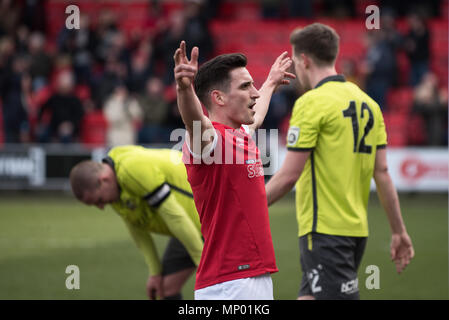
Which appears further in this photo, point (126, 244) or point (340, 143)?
point (126, 244)

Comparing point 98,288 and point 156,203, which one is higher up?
point 156,203

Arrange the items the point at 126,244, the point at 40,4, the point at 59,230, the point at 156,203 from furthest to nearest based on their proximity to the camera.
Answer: the point at 40,4, the point at 59,230, the point at 126,244, the point at 156,203

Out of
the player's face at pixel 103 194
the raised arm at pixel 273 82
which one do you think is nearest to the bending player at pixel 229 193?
the raised arm at pixel 273 82

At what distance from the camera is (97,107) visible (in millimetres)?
18625

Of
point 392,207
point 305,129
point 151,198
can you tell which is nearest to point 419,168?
point 392,207

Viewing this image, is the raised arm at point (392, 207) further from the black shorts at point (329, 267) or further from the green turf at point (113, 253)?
the green turf at point (113, 253)

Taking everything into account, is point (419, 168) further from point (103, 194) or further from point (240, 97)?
point (240, 97)

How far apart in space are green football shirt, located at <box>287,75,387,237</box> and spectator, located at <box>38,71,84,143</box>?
12964 millimetres

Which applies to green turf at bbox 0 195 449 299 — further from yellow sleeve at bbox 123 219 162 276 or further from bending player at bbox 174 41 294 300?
bending player at bbox 174 41 294 300
